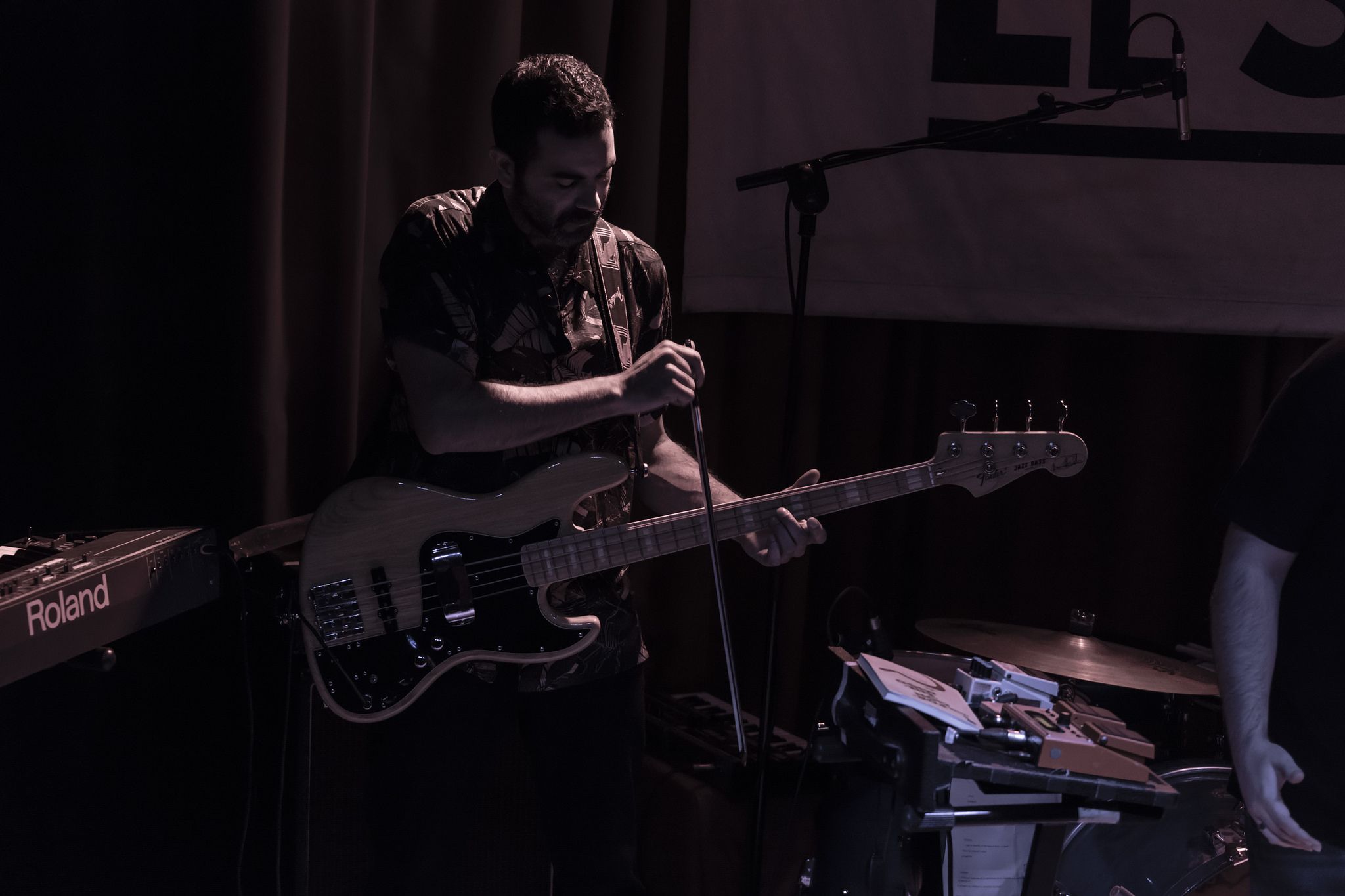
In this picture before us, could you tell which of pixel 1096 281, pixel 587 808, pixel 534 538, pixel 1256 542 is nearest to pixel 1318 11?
pixel 1096 281

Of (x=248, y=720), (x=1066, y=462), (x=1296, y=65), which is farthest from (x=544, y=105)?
(x=1296, y=65)

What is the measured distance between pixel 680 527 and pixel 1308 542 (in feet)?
2.96

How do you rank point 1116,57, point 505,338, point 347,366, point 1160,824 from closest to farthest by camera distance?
point 505,338 → point 1160,824 → point 347,366 → point 1116,57

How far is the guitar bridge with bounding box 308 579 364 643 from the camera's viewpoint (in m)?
1.72

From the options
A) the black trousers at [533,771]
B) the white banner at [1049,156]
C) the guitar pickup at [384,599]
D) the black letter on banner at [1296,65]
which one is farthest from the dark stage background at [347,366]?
the black letter on banner at [1296,65]

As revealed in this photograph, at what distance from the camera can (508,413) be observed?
1675 mm

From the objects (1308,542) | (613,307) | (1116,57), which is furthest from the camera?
(1116,57)

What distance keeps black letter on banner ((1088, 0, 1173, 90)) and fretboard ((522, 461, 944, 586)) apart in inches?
49.6

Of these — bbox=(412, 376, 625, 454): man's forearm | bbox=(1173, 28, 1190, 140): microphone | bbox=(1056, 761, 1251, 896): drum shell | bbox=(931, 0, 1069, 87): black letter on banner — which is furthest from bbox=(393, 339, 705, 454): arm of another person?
bbox=(931, 0, 1069, 87): black letter on banner

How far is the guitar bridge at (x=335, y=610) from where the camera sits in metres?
1.72

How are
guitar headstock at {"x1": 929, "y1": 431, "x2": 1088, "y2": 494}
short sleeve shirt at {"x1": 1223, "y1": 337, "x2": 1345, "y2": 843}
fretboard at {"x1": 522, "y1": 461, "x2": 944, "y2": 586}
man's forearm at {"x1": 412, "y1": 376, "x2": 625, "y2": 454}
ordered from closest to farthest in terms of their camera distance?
short sleeve shirt at {"x1": 1223, "y1": 337, "x2": 1345, "y2": 843} < man's forearm at {"x1": 412, "y1": 376, "x2": 625, "y2": 454} < fretboard at {"x1": 522, "y1": 461, "x2": 944, "y2": 586} < guitar headstock at {"x1": 929, "y1": 431, "x2": 1088, "y2": 494}

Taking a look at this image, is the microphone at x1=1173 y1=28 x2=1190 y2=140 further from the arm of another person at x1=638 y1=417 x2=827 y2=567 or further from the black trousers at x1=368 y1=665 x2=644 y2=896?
the black trousers at x1=368 y1=665 x2=644 y2=896

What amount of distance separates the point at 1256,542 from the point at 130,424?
1898 millimetres

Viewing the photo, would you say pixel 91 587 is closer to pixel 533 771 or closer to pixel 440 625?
pixel 440 625
